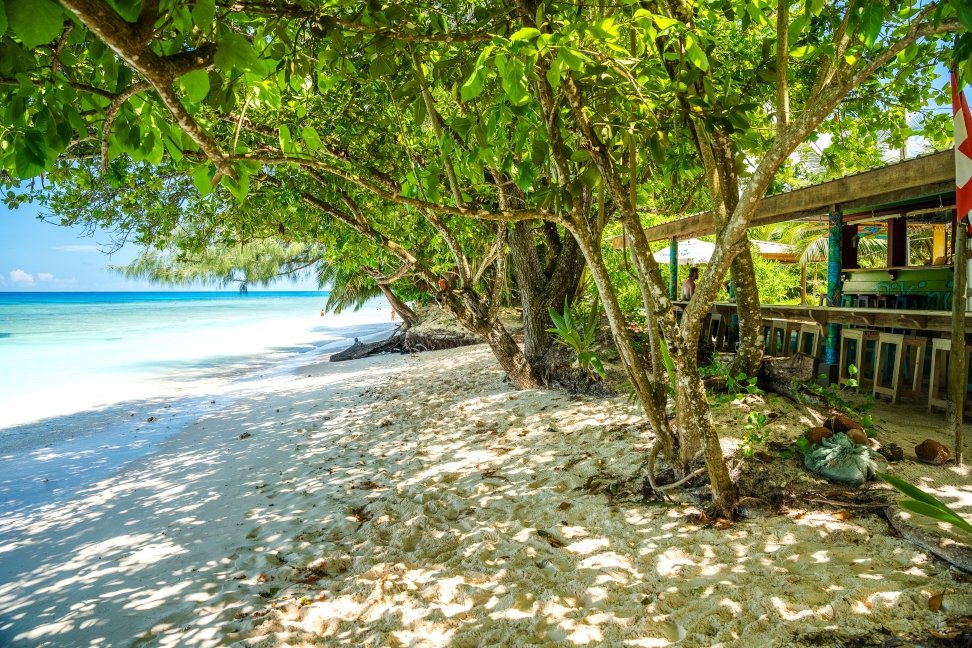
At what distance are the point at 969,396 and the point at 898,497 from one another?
255cm

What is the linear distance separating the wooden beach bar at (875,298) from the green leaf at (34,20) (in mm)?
4182

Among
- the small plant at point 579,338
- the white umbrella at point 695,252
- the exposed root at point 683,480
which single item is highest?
the white umbrella at point 695,252

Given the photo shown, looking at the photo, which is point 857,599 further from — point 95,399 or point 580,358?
point 95,399

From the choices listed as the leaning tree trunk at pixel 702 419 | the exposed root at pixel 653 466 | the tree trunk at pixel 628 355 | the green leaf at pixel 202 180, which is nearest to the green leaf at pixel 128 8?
the green leaf at pixel 202 180

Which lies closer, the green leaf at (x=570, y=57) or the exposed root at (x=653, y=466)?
the green leaf at (x=570, y=57)

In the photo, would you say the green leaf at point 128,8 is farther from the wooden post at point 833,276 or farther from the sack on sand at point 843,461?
the wooden post at point 833,276

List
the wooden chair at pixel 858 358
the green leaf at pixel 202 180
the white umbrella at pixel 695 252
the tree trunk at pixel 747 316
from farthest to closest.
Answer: the white umbrella at pixel 695 252
the wooden chair at pixel 858 358
the tree trunk at pixel 747 316
the green leaf at pixel 202 180

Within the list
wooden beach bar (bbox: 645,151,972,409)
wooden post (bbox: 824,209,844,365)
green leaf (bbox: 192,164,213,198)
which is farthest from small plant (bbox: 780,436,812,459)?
green leaf (bbox: 192,164,213,198)

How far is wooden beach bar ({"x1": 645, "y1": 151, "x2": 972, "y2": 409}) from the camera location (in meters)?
4.62

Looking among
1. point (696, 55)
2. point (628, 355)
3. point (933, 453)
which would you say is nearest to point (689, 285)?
point (933, 453)

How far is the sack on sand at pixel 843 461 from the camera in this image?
338cm

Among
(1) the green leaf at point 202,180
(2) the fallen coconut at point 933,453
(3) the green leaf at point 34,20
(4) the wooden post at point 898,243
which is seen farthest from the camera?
(4) the wooden post at point 898,243

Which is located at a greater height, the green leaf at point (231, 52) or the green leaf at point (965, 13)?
the green leaf at point (965, 13)

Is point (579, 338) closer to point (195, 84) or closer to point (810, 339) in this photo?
point (810, 339)
